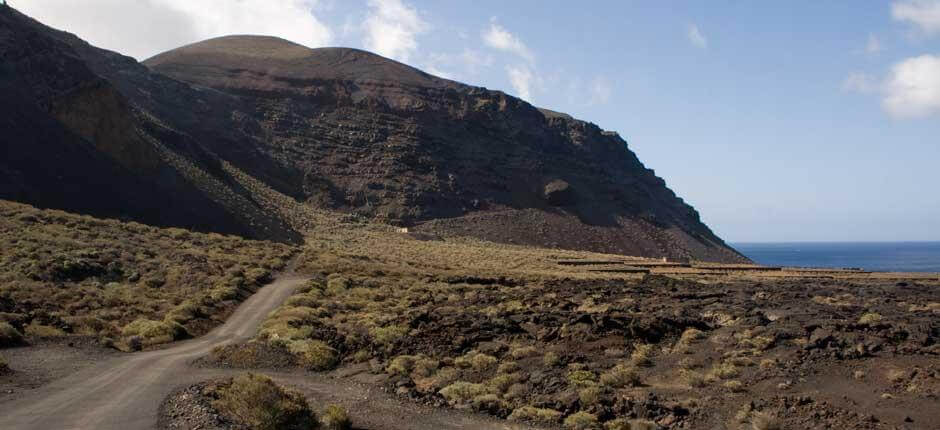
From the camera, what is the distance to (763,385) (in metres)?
15.5

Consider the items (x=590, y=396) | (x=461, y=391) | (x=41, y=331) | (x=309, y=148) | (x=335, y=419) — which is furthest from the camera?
(x=309, y=148)

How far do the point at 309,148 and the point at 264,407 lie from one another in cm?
8451

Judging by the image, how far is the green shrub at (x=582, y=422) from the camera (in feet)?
44.7

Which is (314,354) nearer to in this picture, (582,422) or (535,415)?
(535,415)

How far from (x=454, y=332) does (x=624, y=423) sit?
870cm

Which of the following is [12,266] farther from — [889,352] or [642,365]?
[889,352]

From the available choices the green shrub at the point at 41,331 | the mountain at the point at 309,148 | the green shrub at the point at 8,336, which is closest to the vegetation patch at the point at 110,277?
the green shrub at the point at 41,331

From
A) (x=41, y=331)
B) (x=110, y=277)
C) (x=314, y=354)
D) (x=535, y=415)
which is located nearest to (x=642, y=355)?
(x=535, y=415)

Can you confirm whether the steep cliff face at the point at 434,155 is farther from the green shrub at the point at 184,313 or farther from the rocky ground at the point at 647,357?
the green shrub at the point at 184,313

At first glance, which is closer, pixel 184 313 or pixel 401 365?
pixel 401 365

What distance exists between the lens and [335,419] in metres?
12.9

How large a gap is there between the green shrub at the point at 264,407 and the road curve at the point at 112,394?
4.35 feet

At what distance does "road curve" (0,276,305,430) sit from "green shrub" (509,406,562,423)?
22.0 feet

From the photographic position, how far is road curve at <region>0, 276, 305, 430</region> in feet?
38.7
